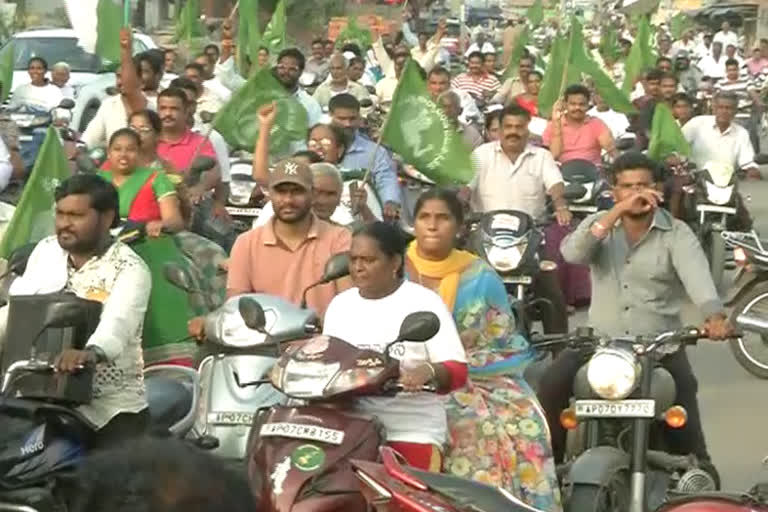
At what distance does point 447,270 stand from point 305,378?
1.27 meters

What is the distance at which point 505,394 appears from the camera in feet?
20.6

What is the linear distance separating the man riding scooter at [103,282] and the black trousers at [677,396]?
170 cm

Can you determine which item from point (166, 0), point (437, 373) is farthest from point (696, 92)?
point (437, 373)

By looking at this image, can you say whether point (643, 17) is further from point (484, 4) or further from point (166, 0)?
point (484, 4)

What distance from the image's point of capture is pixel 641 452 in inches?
233

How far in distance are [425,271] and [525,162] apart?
16.3ft

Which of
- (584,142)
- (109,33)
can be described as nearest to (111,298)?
(109,33)

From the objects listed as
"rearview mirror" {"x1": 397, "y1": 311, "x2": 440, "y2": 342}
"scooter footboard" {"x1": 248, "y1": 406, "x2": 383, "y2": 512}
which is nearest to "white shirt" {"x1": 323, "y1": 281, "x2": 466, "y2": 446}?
"scooter footboard" {"x1": 248, "y1": 406, "x2": 383, "y2": 512}

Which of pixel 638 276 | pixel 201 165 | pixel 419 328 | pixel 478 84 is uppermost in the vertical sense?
pixel 419 328

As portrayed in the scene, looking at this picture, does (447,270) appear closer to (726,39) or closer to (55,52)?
(55,52)

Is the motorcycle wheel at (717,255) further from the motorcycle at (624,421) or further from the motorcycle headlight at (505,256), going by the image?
→ the motorcycle at (624,421)

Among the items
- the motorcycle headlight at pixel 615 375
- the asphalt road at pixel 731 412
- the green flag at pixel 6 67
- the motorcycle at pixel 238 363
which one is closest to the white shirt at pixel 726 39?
the green flag at pixel 6 67

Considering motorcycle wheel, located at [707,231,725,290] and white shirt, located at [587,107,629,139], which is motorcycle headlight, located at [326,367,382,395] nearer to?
motorcycle wheel, located at [707,231,725,290]

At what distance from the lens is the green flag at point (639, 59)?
69.3ft
